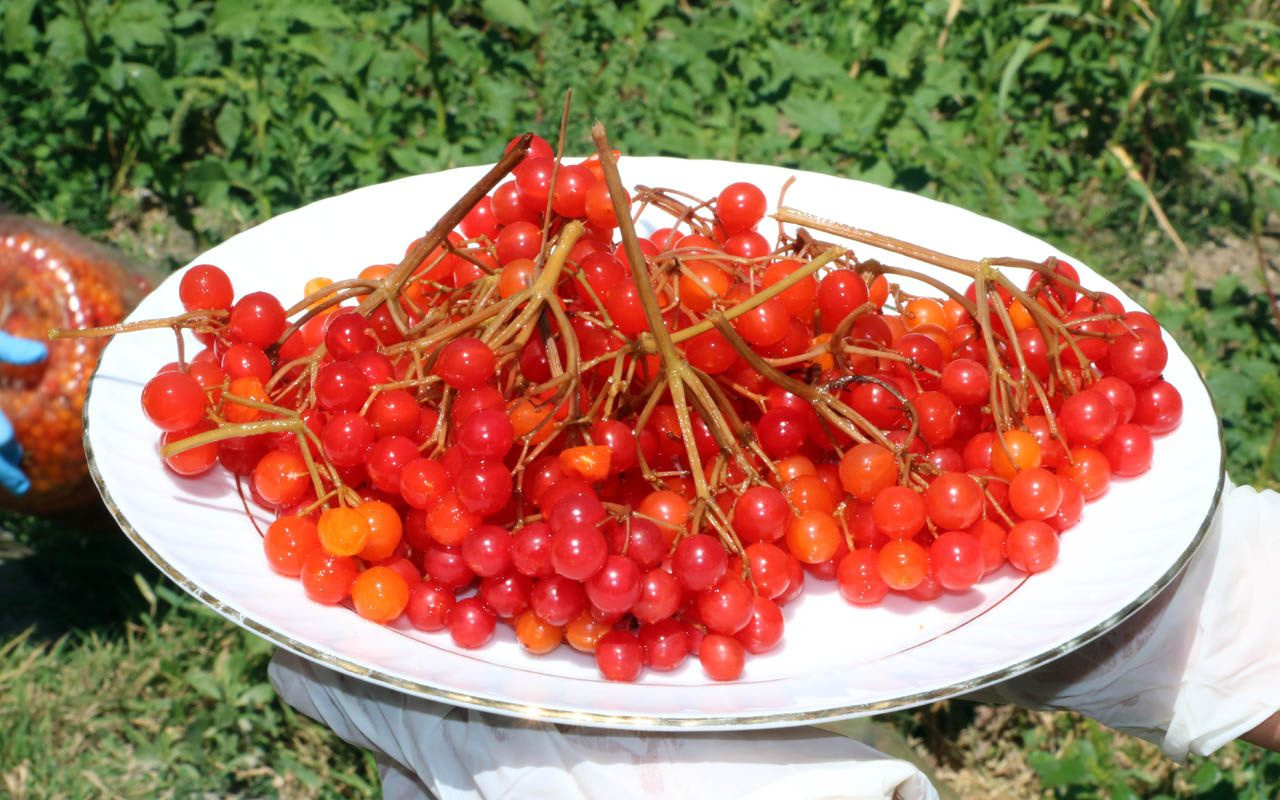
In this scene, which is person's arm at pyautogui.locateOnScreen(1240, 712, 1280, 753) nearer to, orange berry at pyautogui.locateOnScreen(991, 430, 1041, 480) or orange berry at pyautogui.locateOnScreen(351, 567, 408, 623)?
orange berry at pyautogui.locateOnScreen(991, 430, 1041, 480)

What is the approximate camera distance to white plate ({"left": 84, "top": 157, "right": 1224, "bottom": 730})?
0.90m

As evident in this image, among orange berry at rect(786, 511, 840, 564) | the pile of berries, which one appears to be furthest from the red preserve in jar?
orange berry at rect(786, 511, 840, 564)

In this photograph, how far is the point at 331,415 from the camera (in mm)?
1061

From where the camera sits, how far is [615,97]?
2725 millimetres

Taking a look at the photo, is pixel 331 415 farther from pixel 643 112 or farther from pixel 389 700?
pixel 643 112

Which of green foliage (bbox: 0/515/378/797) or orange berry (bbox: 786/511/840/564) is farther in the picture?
green foliage (bbox: 0/515/378/797)

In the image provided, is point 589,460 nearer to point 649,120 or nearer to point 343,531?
point 343,531

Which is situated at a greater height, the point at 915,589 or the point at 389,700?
the point at 915,589

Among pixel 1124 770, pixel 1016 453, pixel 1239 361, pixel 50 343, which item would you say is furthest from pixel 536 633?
pixel 1239 361

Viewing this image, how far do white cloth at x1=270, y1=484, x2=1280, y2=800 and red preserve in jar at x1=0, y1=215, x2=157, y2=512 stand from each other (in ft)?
Result: 2.60

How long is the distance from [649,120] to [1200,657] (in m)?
1.83

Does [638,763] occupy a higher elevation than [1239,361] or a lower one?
higher

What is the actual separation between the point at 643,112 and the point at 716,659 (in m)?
1.97

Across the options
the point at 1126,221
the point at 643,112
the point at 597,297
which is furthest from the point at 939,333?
the point at 1126,221
